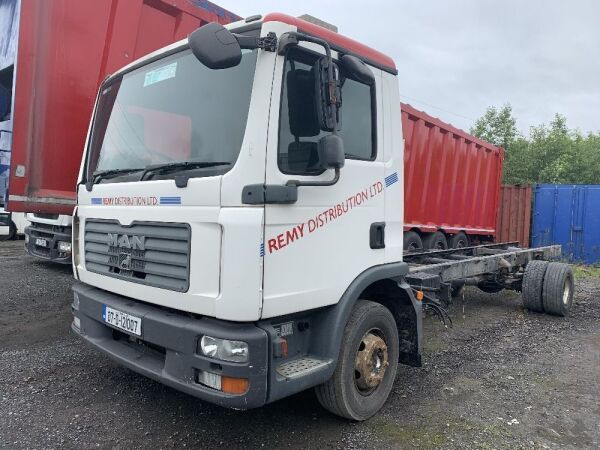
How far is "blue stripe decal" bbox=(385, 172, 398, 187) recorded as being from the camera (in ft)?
11.5

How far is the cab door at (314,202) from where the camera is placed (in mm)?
2660

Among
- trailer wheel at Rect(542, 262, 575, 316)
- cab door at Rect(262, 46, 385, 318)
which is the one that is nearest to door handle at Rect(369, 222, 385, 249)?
cab door at Rect(262, 46, 385, 318)

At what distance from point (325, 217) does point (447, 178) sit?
19.7ft

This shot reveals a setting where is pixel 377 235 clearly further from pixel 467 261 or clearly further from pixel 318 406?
pixel 467 261

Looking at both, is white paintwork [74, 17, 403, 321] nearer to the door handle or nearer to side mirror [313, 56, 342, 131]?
the door handle

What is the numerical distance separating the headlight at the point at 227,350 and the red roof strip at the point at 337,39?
1.78 meters

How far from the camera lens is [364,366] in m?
3.28

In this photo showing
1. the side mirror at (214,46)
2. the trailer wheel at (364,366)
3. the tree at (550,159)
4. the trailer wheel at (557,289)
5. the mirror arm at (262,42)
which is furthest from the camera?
the tree at (550,159)

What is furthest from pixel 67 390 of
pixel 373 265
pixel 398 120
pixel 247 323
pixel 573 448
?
pixel 573 448

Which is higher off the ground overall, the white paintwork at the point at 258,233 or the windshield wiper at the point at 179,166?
the windshield wiper at the point at 179,166

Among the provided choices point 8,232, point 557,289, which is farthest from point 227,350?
point 8,232

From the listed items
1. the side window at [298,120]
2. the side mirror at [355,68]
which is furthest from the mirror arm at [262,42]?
the side mirror at [355,68]

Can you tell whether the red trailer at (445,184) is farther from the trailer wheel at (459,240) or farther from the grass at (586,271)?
the grass at (586,271)

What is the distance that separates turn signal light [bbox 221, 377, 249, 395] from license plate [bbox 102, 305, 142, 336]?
2.25ft
